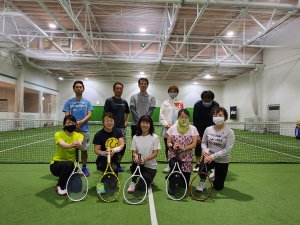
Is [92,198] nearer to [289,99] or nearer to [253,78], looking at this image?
[289,99]

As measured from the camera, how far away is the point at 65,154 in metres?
4.82

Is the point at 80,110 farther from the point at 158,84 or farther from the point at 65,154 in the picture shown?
the point at 158,84

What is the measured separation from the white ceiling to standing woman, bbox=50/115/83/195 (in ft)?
24.0

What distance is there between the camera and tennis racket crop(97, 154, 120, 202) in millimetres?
4441

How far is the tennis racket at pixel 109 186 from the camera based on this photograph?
4441 millimetres

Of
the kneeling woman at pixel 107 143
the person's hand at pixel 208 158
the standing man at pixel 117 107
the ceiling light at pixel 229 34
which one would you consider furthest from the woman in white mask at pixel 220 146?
the ceiling light at pixel 229 34

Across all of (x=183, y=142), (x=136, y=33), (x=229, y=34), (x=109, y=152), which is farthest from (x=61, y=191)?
(x=229, y=34)

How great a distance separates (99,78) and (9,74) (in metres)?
12.6

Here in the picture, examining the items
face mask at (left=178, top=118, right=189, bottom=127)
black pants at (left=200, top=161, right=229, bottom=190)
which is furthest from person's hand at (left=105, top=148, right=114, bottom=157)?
Result: black pants at (left=200, top=161, right=229, bottom=190)

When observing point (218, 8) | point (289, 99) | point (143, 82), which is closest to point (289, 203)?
point (143, 82)

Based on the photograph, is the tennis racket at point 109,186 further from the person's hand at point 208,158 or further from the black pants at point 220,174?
the black pants at point 220,174

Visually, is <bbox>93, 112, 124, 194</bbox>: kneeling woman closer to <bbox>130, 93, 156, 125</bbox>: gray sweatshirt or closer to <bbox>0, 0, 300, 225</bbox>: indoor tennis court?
<bbox>0, 0, 300, 225</bbox>: indoor tennis court

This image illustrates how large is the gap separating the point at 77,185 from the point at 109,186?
62 centimetres

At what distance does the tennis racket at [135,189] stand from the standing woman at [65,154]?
1152 mm
